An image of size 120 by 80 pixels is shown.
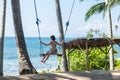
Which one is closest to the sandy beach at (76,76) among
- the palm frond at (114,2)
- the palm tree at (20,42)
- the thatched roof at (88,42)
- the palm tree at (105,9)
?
the palm tree at (20,42)

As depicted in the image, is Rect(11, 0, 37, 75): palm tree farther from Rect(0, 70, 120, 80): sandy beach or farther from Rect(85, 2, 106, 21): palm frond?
Rect(85, 2, 106, 21): palm frond

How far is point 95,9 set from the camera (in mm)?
27328

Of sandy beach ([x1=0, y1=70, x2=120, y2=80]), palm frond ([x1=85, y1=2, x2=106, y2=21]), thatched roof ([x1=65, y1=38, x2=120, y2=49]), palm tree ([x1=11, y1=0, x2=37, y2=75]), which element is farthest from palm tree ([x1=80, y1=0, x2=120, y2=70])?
sandy beach ([x1=0, y1=70, x2=120, y2=80])

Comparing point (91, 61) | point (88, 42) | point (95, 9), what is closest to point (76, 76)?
point (88, 42)

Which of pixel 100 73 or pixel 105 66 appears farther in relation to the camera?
pixel 105 66

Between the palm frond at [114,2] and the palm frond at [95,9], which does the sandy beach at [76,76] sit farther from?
the palm frond at [95,9]

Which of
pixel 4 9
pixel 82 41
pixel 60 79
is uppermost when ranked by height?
pixel 4 9

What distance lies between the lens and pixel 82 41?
58.3ft

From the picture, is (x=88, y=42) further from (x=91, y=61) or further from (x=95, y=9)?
(x=95, y=9)

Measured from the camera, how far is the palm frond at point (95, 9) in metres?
27.0

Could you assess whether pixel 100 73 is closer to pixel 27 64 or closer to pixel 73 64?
pixel 27 64

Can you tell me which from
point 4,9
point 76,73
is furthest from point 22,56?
point 76,73

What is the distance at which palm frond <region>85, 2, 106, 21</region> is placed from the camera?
1063 inches

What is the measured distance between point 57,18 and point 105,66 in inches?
302
